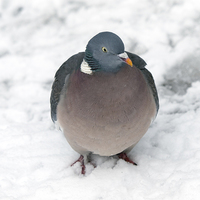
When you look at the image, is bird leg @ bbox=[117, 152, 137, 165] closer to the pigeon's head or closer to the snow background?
the snow background

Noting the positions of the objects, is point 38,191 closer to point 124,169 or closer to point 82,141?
point 82,141

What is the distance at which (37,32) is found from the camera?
4.87 meters

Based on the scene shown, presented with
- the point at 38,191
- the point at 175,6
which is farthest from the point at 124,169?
the point at 175,6

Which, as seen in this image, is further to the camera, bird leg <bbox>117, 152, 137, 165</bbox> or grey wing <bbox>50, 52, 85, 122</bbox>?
bird leg <bbox>117, 152, 137, 165</bbox>

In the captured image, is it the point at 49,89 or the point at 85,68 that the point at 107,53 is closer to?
the point at 85,68

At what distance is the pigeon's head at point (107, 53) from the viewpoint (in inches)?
96.3

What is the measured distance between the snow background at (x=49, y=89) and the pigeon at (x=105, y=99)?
365 mm

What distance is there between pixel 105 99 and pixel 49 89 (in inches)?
65.6

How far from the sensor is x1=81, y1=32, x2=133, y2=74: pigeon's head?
2.45 m

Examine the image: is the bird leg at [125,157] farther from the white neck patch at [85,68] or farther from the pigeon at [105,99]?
the white neck patch at [85,68]

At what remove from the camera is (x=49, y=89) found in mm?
4051

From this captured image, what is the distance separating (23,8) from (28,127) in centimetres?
235

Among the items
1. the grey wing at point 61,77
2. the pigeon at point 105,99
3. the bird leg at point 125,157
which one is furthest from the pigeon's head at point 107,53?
the bird leg at point 125,157

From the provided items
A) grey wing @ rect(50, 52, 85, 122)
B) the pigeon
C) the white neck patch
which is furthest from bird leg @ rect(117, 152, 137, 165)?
the white neck patch
